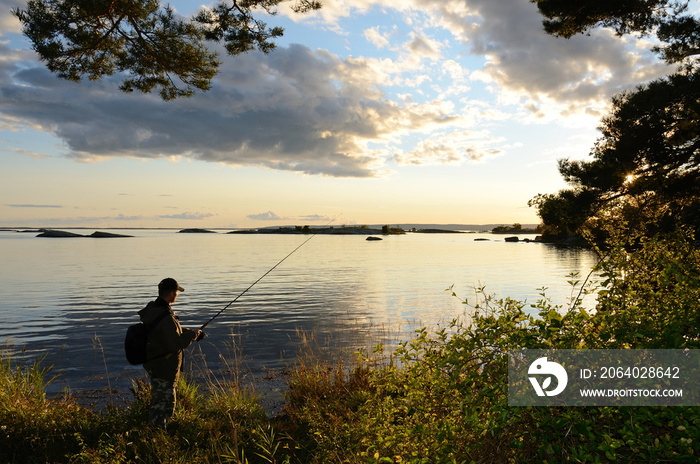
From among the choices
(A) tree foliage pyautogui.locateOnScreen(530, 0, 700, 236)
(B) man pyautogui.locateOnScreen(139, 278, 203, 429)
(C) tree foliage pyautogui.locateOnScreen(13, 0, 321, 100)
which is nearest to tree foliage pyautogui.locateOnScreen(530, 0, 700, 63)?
(A) tree foliage pyautogui.locateOnScreen(530, 0, 700, 236)

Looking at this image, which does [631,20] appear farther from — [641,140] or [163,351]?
[163,351]

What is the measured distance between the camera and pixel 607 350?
12.3 feet

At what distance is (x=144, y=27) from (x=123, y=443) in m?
10.1

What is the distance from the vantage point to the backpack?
282 inches

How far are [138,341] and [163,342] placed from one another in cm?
38

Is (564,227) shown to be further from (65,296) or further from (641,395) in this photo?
(65,296)

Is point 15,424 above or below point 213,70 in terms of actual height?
below

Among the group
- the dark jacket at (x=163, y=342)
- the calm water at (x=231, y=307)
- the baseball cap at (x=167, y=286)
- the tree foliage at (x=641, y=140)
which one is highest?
the tree foliage at (x=641, y=140)

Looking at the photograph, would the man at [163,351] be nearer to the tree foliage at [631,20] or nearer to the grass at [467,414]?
the grass at [467,414]

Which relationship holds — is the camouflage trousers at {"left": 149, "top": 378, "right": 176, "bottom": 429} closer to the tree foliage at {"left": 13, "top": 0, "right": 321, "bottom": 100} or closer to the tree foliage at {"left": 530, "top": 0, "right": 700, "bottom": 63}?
the tree foliage at {"left": 13, "top": 0, "right": 321, "bottom": 100}

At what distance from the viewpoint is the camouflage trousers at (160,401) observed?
750 cm

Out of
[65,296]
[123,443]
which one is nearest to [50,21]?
[123,443]

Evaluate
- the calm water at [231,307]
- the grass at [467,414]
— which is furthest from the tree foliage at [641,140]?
the grass at [467,414]

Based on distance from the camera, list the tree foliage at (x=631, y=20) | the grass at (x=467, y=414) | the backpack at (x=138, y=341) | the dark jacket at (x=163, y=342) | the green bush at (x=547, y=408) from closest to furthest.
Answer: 1. the green bush at (x=547, y=408)
2. the grass at (x=467, y=414)
3. the backpack at (x=138, y=341)
4. the dark jacket at (x=163, y=342)
5. the tree foliage at (x=631, y=20)
